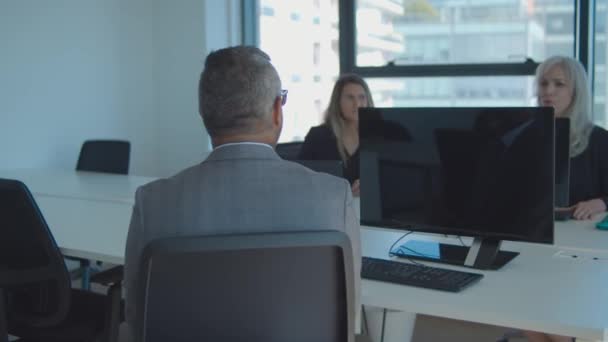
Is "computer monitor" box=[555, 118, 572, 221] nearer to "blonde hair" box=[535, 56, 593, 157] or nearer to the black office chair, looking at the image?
"blonde hair" box=[535, 56, 593, 157]

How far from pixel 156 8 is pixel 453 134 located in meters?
3.95

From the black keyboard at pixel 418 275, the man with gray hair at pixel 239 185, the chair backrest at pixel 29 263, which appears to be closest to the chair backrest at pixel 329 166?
the black keyboard at pixel 418 275

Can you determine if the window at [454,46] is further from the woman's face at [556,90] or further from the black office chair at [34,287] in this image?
the black office chair at [34,287]

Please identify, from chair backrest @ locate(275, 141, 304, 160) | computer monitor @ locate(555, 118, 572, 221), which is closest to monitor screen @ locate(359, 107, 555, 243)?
computer monitor @ locate(555, 118, 572, 221)

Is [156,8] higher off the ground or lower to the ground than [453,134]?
higher

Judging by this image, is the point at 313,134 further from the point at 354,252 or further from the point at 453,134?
the point at 354,252

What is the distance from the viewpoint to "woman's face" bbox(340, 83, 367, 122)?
3713 mm

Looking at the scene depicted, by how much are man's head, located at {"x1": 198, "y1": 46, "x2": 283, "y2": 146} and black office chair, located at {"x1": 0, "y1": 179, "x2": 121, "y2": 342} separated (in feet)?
3.31

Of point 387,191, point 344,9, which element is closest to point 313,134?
point 387,191

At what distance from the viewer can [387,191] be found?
2221 millimetres

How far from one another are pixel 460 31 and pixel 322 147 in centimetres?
184

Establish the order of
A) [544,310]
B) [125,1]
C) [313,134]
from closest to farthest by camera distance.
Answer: [544,310] < [313,134] < [125,1]

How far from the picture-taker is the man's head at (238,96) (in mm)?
1428

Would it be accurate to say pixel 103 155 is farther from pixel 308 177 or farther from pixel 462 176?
pixel 308 177
